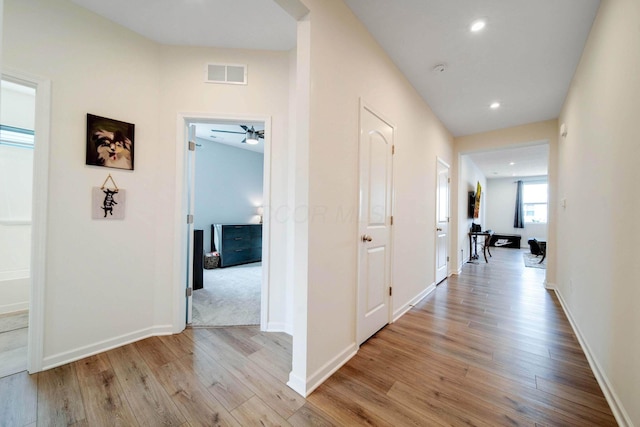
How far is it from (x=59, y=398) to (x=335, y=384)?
5.77 ft

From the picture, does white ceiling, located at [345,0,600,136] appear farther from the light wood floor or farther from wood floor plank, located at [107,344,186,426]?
wood floor plank, located at [107,344,186,426]

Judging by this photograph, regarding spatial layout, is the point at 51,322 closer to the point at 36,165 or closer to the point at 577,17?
the point at 36,165

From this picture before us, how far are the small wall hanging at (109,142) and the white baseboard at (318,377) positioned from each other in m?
2.21

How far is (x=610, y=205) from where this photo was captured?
1.72 metres

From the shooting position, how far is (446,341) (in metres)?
2.35

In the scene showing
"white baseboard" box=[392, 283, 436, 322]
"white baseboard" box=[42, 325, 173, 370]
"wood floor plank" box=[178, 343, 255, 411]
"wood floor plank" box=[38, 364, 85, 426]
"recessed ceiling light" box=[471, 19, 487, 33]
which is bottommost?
"wood floor plank" box=[38, 364, 85, 426]

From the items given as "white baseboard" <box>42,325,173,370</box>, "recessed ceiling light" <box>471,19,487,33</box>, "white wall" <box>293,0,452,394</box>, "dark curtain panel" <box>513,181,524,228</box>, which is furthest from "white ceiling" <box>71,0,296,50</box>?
"dark curtain panel" <box>513,181,524,228</box>

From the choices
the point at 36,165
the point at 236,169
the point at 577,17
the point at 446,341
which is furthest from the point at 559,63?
the point at 236,169

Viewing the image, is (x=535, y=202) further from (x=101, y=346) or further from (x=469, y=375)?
(x=101, y=346)

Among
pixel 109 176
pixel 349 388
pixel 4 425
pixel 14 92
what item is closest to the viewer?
pixel 4 425

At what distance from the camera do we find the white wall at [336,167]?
1.75m

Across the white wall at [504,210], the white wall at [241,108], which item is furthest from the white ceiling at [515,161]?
the white wall at [241,108]

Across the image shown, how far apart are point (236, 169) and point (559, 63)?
553cm

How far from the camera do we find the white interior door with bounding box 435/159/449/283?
13.3 ft
